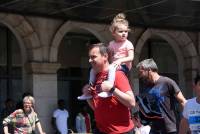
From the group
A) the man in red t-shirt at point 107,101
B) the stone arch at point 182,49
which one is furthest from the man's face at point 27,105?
the stone arch at point 182,49

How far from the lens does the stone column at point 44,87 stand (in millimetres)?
15031

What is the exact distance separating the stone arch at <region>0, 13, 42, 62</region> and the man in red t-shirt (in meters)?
10.5

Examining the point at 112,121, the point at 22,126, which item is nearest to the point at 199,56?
the point at 22,126

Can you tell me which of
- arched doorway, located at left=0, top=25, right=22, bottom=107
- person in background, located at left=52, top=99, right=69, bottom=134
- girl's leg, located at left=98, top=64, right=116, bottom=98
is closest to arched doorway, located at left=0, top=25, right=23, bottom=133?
arched doorway, located at left=0, top=25, right=22, bottom=107

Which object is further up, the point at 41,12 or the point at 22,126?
the point at 41,12

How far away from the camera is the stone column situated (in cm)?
1503

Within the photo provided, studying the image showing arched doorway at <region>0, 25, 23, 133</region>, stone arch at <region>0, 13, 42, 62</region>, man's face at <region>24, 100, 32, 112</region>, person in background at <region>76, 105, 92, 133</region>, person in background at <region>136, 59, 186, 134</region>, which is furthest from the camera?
arched doorway at <region>0, 25, 23, 133</region>

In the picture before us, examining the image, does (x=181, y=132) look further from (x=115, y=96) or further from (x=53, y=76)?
(x=53, y=76)

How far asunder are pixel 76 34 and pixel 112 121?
12.6 meters

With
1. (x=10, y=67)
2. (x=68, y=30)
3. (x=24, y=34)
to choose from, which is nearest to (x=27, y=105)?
(x=24, y=34)

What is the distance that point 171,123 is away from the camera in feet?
21.9

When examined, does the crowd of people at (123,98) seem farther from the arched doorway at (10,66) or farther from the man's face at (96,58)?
the arched doorway at (10,66)

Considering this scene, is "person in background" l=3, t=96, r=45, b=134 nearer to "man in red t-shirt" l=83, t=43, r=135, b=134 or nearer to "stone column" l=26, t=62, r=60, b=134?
"stone column" l=26, t=62, r=60, b=134

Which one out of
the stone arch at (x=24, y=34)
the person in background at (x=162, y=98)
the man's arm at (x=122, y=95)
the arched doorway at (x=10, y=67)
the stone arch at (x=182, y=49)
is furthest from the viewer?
the stone arch at (x=182, y=49)
